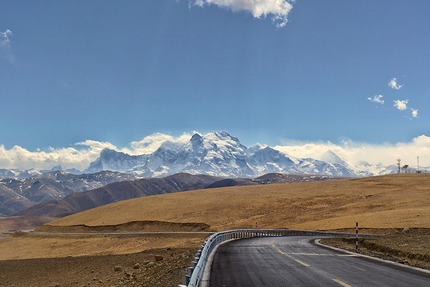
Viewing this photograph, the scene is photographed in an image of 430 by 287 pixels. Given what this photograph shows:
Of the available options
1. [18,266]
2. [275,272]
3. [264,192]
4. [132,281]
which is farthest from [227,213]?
[275,272]

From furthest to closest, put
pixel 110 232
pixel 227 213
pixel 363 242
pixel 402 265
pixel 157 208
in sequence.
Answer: pixel 157 208 → pixel 227 213 → pixel 110 232 → pixel 363 242 → pixel 402 265

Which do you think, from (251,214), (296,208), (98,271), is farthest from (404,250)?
(296,208)

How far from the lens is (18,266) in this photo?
119 feet

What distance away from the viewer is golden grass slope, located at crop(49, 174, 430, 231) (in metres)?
53.2

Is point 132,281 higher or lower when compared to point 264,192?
lower

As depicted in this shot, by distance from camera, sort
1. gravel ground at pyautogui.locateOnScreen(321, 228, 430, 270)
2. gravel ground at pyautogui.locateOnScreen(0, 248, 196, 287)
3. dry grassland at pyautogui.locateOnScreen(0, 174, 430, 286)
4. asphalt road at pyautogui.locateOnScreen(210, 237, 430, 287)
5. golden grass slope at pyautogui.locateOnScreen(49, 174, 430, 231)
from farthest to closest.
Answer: golden grass slope at pyautogui.locateOnScreen(49, 174, 430, 231)
dry grassland at pyautogui.locateOnScreen(0, 174, 430, 286)
gravel ground at pyautogui.locateOnScreen(0, 248, 196, 287)
gravel ground at pyautogui.locateOnScreen(321, 228, 430, 270)
asphalt road at pyautogui.locateOnScreen(210, 237, 430, 287)

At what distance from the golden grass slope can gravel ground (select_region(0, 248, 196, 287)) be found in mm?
28568

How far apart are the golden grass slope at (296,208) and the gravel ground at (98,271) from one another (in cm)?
2857

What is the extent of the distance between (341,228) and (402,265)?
114ft

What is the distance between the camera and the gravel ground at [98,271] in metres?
19.6

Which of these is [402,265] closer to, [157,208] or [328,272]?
[328,272]

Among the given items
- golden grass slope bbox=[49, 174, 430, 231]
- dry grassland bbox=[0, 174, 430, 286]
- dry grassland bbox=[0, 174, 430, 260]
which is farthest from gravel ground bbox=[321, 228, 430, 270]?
golden grass slope bbox=[49, 174, 430, 231]

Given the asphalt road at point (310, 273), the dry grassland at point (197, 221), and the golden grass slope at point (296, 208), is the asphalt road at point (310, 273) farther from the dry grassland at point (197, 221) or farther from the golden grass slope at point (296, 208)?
the golden grass slope at point (296, 208)

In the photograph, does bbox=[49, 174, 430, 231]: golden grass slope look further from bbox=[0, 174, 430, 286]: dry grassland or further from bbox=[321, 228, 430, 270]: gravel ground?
bbox=[321, 228, 430, 270]: gravel ground
